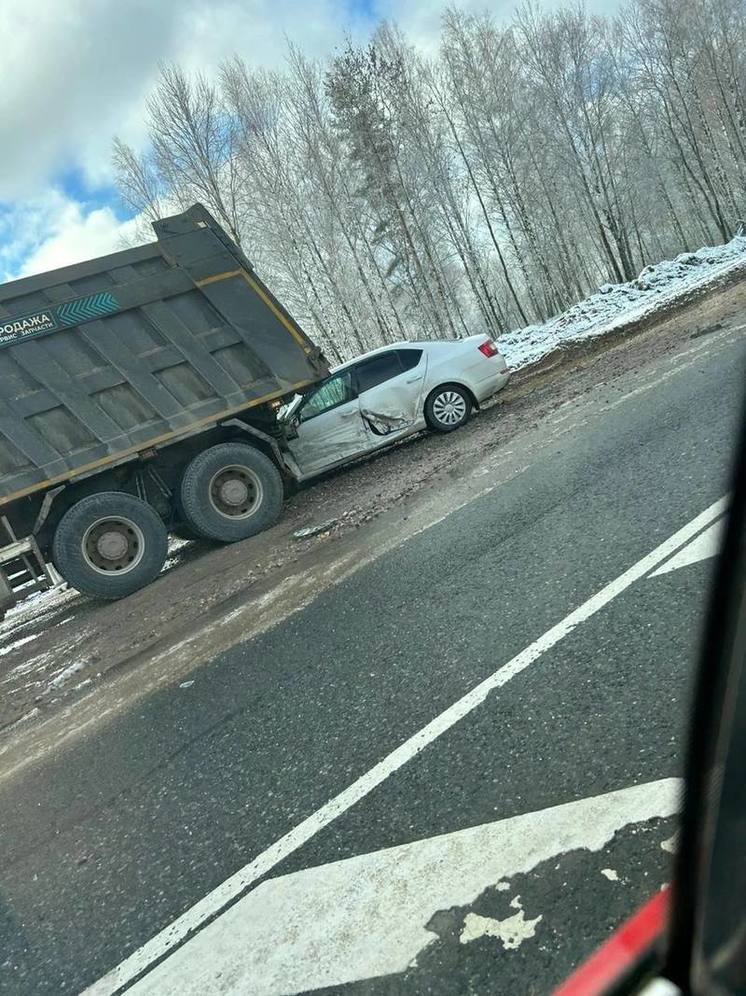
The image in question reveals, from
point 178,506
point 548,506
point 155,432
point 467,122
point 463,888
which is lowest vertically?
point 463,888

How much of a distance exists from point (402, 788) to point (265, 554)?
485 cm

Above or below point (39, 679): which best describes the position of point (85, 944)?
below

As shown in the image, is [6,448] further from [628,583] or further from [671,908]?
[671,908]

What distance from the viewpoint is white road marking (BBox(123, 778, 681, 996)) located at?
212cm

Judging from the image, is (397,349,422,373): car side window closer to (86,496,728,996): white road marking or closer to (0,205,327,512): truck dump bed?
(0,205,327,512): truck dump bed

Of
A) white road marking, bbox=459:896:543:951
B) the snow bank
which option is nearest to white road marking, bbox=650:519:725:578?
white road marking, bbox=459:896:543:951

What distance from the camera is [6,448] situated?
7.55 metres

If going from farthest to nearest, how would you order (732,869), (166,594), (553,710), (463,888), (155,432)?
(155,432)
(166,594)
(553,710)
(463,888)
(732,869)

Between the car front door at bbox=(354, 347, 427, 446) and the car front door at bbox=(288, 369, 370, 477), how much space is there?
16 cm

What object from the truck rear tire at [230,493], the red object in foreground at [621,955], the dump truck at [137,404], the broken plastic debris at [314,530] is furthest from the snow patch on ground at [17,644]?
the red object in foreground at [621,955]

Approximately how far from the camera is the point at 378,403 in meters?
9.67

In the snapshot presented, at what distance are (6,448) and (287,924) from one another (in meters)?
6.59

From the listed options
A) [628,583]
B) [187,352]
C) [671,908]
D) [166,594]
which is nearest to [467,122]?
[187,352]

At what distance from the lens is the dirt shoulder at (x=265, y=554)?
6.09m
